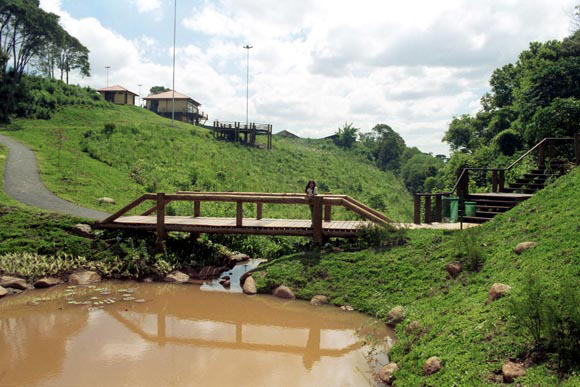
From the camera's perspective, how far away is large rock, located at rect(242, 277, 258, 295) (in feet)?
37.0

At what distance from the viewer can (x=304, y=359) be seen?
25.7 ft

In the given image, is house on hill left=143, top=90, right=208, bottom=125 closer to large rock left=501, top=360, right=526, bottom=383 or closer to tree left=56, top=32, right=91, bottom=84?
tree left=56, top=32, right=91, bottom=84

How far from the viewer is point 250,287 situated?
11.3m

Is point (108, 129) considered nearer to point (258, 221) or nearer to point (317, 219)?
point (258, 221)

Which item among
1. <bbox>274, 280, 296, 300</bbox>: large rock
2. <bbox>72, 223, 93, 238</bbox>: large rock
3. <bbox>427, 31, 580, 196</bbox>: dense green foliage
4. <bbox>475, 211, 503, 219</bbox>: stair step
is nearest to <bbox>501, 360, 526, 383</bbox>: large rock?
<bbox>274, 280, 296, 300</bbox>: large rock

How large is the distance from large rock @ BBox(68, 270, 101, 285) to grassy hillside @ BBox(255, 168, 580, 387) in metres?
4.37

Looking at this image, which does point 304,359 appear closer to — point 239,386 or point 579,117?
point 239,386

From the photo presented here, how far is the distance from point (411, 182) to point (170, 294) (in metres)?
49.9

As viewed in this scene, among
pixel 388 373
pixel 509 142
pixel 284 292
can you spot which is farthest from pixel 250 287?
pixel 509 142

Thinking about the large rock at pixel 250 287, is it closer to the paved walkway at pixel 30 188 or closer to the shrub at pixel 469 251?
the shrub at pixel 469 251

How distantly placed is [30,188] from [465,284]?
17813 millimetres

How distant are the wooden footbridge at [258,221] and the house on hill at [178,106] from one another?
4864 cm

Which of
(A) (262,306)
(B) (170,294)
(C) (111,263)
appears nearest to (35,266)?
(C) (111,263)

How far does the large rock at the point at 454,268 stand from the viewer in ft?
29.7
